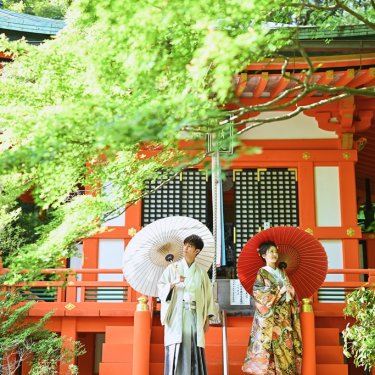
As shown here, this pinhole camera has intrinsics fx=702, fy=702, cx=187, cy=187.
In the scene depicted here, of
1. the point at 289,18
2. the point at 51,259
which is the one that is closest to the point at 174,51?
the point at 51,259

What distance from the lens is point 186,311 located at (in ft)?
22.9

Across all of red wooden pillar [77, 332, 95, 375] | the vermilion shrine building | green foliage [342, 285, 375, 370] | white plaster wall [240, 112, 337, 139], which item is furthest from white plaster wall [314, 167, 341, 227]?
red wooden pillar [77, 332, 95, 375]

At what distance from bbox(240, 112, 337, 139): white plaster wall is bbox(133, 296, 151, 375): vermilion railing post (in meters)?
3.89

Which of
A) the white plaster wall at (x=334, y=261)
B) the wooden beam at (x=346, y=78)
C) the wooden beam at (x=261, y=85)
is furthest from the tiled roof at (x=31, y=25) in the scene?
the white plaster wall at (x=334, y=261)

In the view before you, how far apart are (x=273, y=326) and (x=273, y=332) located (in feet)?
0.20

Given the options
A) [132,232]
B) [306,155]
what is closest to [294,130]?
[306,155]

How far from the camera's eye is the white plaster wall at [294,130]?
1067 centimetres

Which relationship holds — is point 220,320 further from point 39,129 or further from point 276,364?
point 39,129

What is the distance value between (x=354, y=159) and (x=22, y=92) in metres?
5.59

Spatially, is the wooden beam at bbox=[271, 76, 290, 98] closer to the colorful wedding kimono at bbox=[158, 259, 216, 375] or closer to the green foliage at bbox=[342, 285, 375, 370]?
the green foliage at bbox=[342, 285, 375, 370]

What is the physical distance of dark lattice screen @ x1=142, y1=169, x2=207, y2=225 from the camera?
1062 cm

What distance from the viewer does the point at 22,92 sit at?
6738 millimetres

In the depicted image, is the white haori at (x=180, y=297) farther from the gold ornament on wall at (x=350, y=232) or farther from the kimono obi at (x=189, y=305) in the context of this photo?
the gold ornament on wall at (x=350, y=232)

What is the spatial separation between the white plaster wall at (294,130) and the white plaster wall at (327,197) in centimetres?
54
